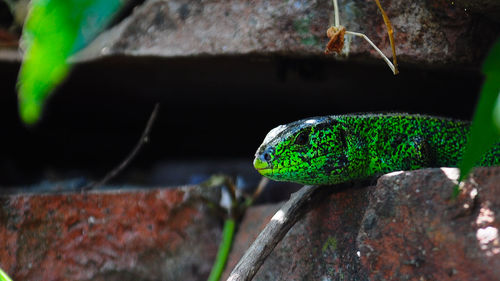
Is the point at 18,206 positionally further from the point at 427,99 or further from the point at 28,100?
the point at 427,99

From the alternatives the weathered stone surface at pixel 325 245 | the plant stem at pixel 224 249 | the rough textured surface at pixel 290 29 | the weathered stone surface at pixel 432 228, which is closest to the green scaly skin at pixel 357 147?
the weathered stone surface at pixel 325 245

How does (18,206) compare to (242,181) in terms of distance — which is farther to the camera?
(242,181)

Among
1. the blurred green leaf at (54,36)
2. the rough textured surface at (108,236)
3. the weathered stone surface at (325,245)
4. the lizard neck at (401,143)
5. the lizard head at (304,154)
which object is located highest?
the blurred green leaf at (54,36)

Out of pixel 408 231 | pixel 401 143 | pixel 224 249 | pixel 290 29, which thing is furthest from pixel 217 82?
pixel 408 231

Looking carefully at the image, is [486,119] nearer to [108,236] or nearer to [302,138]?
[302,138]

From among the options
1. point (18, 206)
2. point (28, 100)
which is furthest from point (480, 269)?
point (18, 206)

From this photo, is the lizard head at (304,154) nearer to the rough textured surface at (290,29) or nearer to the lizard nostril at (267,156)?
the lizard nostril at (267,156)
